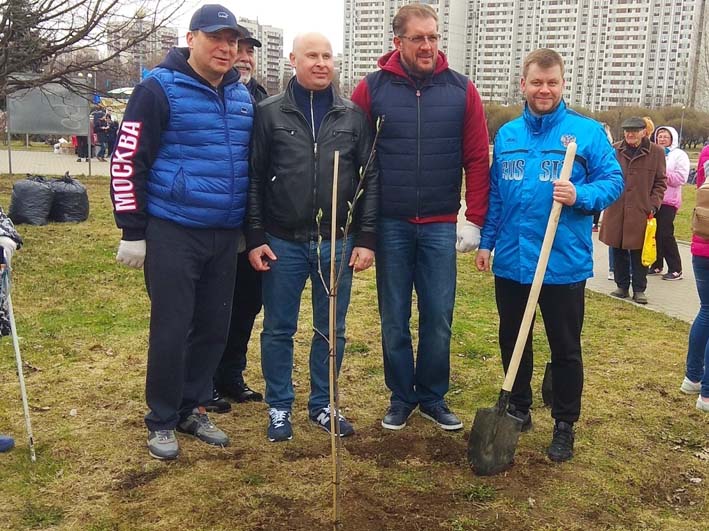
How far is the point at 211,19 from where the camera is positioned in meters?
3.31

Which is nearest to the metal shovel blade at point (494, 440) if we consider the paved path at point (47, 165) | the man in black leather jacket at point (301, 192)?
the man in black leather jacket at point (301, 192)

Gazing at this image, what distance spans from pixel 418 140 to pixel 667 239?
20.4ft

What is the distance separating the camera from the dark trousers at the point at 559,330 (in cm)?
353

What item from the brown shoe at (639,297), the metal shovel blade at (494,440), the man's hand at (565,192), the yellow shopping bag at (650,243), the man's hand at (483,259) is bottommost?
the brown shoe at (639,297)

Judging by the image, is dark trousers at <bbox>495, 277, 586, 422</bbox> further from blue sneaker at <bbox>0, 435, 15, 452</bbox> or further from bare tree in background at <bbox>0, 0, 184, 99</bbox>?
bare tree in background at <bbox>0, 0, 184, 99</bbox>

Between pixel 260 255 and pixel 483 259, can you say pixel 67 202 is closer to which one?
pixel 260 255

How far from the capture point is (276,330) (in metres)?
3.80

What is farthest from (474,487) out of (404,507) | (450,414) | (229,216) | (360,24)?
(360,24)

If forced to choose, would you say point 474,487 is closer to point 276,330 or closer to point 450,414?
point 450,414

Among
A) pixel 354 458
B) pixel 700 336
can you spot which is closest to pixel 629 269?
pixel 700 336

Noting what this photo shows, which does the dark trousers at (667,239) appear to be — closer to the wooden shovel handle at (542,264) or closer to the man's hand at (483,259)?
the man's hand at (483,259)

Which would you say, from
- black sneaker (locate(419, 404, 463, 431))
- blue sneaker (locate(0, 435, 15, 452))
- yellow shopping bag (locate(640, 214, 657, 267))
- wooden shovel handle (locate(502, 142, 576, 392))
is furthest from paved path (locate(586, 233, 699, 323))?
blue sneaker (locate(0, 435, 15, 452))

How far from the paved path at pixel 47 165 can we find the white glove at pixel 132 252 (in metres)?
15.8

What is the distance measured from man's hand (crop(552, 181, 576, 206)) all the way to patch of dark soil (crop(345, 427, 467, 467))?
1440 mm
